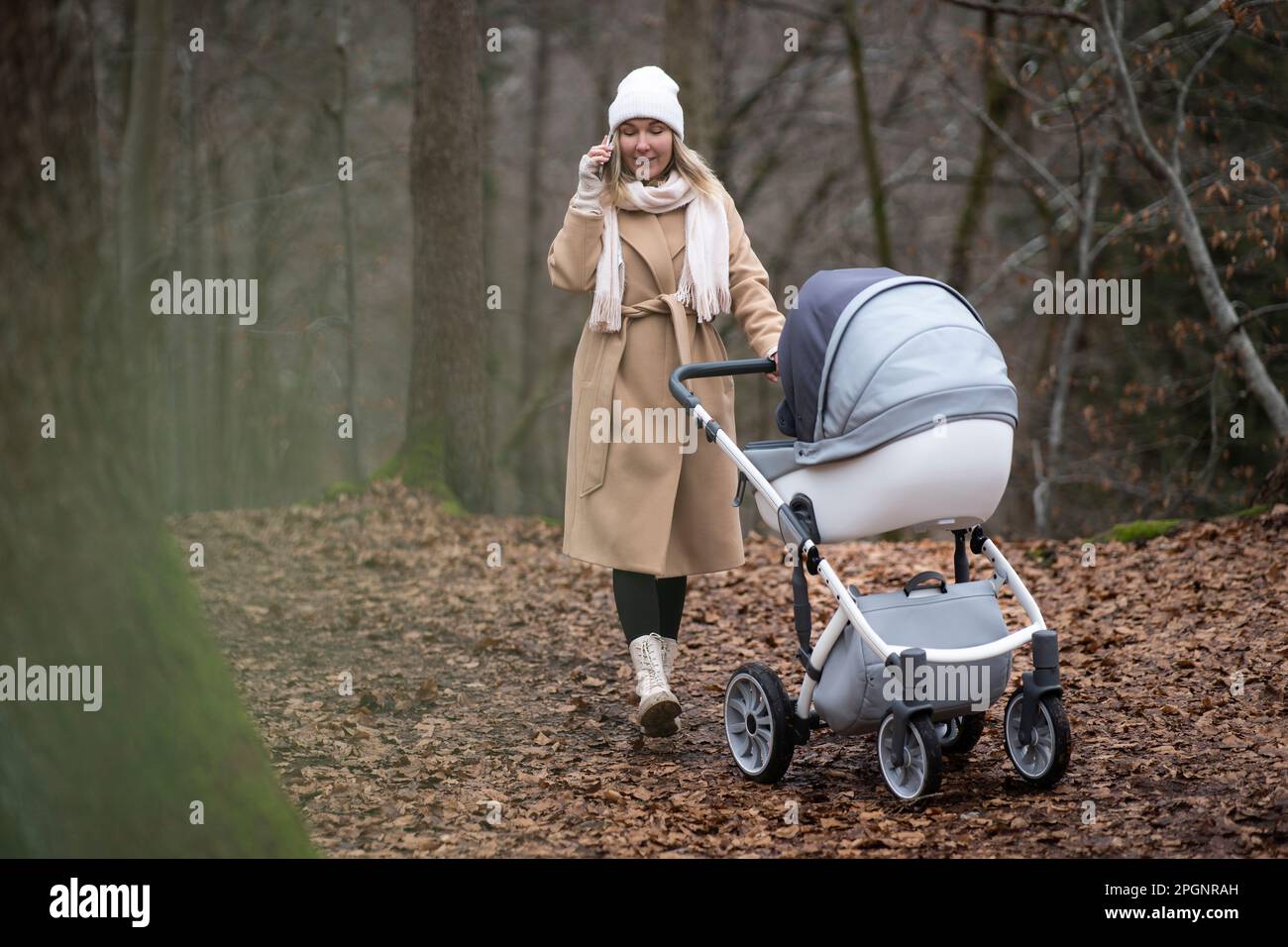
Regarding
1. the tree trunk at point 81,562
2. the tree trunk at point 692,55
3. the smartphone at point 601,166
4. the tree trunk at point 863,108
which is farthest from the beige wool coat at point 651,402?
the tree trunk at point 863,108

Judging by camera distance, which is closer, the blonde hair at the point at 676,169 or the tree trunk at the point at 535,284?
the blonde hair at the point at 676,169

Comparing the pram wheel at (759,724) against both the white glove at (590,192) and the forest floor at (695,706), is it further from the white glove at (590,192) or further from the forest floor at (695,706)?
the white glove at (590,192)

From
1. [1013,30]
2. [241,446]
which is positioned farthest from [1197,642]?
[241,446]

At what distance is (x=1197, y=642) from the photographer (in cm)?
582

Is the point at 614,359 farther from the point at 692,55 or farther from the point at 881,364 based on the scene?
the point at 692,55

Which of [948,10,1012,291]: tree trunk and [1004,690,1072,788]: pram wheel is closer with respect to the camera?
[1004,690,1072,788]: pram wheel

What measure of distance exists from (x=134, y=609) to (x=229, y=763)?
1.53 ft

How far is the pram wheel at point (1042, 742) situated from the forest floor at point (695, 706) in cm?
9

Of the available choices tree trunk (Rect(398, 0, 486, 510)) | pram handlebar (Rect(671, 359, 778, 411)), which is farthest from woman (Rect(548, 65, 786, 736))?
tree trunk (Rect(398, 0, 486, 510))

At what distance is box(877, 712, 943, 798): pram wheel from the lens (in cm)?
381

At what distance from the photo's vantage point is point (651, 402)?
4.92m

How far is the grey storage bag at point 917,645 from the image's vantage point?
154 inches

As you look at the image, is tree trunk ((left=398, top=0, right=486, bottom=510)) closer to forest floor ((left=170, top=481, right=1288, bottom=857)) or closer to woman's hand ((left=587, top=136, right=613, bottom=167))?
forest floor ((left=170, top=481, right=1288, bottom=857))
